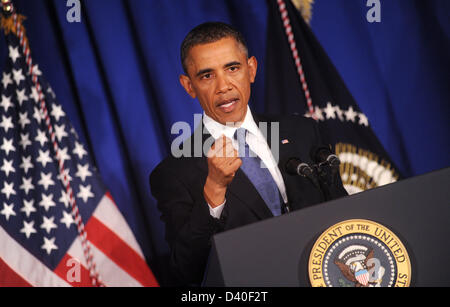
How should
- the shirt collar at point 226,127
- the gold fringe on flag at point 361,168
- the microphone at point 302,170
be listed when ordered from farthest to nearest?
the gold fringe on flag at point 361,168 < the shirt collar at point 226,127 < the microphone at point 302,170

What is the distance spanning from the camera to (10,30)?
2547 mm

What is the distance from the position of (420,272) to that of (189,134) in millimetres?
1616

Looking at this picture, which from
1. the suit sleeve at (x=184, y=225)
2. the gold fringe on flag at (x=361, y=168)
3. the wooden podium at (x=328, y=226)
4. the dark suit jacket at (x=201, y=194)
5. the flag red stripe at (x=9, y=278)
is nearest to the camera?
the wooden podium at (x=328, y=226)

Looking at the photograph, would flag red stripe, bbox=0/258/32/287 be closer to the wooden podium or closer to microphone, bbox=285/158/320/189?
the wooden podium

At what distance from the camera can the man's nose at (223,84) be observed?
2.22 metres

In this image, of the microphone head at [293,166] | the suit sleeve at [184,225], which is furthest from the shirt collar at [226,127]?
the microphone head at [293,166]

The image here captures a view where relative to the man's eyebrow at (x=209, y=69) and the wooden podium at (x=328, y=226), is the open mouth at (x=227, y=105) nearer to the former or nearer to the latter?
the man's eyebrow at (x=209, y=69)

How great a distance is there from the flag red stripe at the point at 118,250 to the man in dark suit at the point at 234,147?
43cm

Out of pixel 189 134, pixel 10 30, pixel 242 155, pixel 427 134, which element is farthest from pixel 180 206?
pixel 427 134

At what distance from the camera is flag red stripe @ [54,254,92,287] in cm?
247

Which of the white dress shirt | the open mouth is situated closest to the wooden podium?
the white dress shirt

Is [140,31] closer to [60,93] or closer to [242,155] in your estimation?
[60,93]

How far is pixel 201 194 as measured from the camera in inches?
82.7
